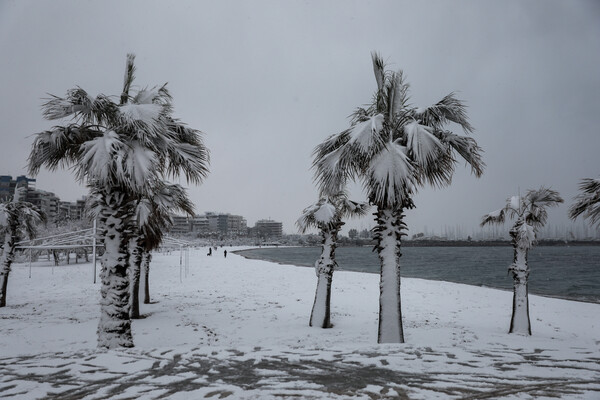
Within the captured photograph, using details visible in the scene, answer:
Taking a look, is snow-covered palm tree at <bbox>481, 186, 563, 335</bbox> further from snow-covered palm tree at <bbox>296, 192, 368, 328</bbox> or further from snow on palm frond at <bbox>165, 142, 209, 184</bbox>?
snow on palm frond at <bbox>165, 142, 209, 184</bbox>

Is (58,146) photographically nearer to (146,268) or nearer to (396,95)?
(396,95)

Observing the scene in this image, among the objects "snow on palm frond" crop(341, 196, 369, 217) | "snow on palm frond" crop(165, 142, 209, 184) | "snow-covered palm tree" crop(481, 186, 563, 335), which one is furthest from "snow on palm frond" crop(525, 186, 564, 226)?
"snow on palm frond" crop(165, 142, 209, 184)

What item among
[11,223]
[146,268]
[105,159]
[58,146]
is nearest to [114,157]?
[105,159]

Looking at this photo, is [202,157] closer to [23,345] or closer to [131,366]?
[131,366]

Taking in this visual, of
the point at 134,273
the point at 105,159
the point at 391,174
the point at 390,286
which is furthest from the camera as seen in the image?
the point at 134,273

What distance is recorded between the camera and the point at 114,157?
22.5 feet

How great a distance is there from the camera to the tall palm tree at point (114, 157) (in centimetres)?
695

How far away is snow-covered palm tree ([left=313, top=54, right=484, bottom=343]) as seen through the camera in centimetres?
750

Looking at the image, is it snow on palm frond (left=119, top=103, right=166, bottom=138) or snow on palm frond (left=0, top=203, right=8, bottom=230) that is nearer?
snow on palm frond (left=119, top=103, right=166, bottom=138)

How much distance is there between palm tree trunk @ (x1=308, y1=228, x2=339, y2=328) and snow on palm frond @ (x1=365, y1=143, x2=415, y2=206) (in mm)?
5607

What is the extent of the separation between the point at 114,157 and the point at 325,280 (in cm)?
868

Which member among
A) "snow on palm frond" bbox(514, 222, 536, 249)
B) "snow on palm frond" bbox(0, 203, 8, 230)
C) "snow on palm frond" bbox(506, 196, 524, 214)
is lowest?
"snow on palm frond" bbox(514, 222, 536, 249)

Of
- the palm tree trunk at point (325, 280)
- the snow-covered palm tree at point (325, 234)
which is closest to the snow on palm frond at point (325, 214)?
the snow-covered palm tree at point (325, 234)

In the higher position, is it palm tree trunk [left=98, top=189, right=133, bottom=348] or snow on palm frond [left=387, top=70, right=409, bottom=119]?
snow on palm frond [left=387, top=70, right=409, bottom=119]
